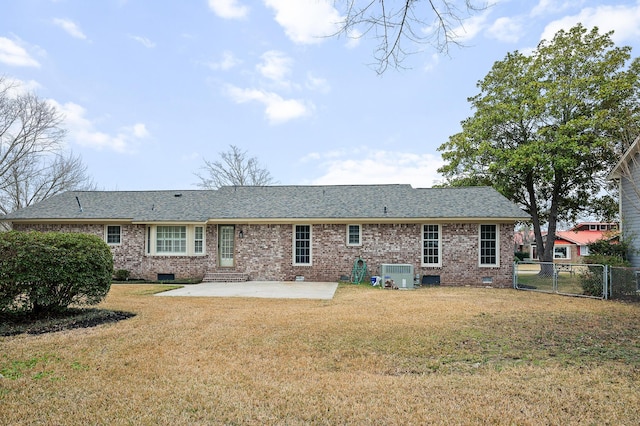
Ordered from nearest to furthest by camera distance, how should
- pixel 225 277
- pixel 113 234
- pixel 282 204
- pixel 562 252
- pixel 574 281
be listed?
pixel 574 281 → pixel 225 277 → pixel 113 234 → pixel 282 204 → pixel 562 252

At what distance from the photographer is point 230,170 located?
38469 mm

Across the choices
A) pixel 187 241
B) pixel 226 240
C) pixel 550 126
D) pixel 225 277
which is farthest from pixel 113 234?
pixel 550 126

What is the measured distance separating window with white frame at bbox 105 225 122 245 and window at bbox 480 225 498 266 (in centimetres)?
1578

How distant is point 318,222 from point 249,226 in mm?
3090

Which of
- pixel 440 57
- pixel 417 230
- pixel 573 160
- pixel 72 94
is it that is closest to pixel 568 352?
pixel 440 57

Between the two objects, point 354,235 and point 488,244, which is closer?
point 488,244

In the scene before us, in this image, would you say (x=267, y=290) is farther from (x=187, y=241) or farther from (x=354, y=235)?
(x=187, y=241)

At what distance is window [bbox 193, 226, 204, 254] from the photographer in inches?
700

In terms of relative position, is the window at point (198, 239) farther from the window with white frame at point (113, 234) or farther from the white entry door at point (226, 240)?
the window with white frame at point (113, 234)

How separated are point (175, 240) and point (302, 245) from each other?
5800 millimetres

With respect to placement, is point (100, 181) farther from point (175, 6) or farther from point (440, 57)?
point (440, 57)

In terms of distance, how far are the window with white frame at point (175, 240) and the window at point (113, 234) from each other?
141 centimetres

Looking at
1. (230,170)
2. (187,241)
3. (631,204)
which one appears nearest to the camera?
(631,204)

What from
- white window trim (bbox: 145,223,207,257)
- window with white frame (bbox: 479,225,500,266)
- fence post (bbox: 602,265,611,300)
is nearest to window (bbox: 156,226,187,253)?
white window trim (bbox: 145,223,207,257)
